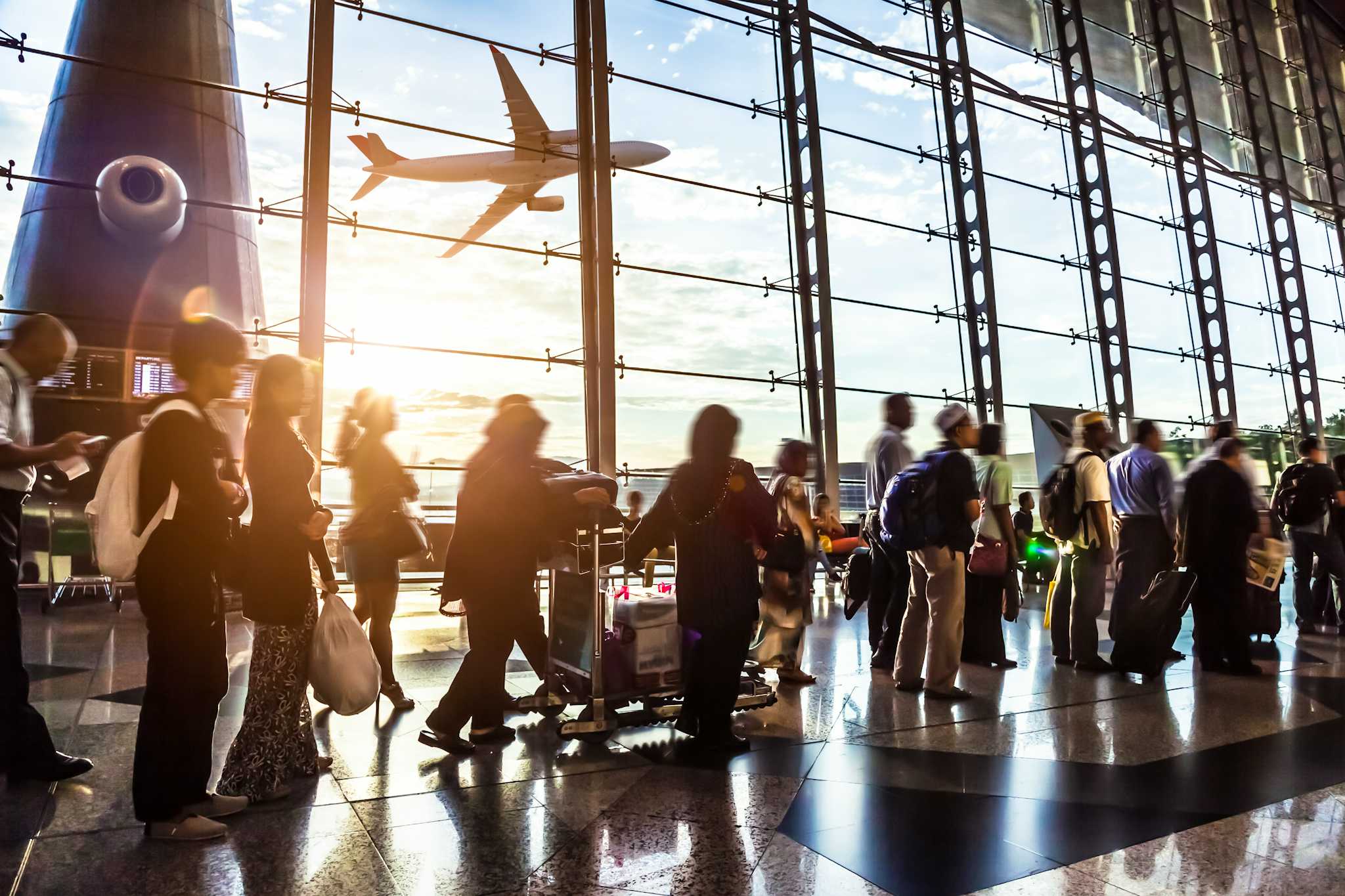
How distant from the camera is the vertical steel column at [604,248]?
804cm

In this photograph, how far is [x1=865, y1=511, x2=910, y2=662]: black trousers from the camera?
14.4 feet

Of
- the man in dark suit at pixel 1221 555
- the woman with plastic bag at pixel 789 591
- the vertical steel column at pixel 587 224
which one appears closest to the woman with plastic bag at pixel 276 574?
the woman with plastic bag at pixel 789 591

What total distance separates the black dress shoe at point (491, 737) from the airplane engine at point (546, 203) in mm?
6117

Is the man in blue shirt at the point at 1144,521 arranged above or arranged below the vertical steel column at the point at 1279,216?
below

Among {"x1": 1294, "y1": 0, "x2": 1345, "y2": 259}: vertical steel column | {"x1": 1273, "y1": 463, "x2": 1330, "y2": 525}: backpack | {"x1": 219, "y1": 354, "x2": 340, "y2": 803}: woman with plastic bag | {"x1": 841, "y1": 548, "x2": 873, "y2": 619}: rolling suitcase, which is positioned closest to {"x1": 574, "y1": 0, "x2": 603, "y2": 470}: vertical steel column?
{"x1": 841, "y1": 548, "x2": 873, "y2": 619}: rolling suitcase

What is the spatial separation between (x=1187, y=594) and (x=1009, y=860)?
9.63ft

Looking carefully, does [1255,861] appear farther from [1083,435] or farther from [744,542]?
[1083,435]

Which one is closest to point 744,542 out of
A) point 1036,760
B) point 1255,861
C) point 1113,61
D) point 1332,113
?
point 1036,760

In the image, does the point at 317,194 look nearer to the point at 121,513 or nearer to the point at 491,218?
the point at 491,218

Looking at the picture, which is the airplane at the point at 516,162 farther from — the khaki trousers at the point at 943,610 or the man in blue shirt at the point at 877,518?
the khaki trousers at the point at 943,610

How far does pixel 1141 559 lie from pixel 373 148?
6.21 meters

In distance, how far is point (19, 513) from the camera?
2619mm

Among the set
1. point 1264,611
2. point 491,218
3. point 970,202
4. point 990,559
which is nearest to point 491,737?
point 990,559

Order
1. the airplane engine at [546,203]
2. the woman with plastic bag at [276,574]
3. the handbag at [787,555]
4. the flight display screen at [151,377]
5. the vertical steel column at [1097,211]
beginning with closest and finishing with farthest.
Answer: the woman with plastic bag at [276,574], the handbag at [787,555], the flight display screen at [151,377], the airplane engine at [546,203], the vertical steel column at [1097,211]
